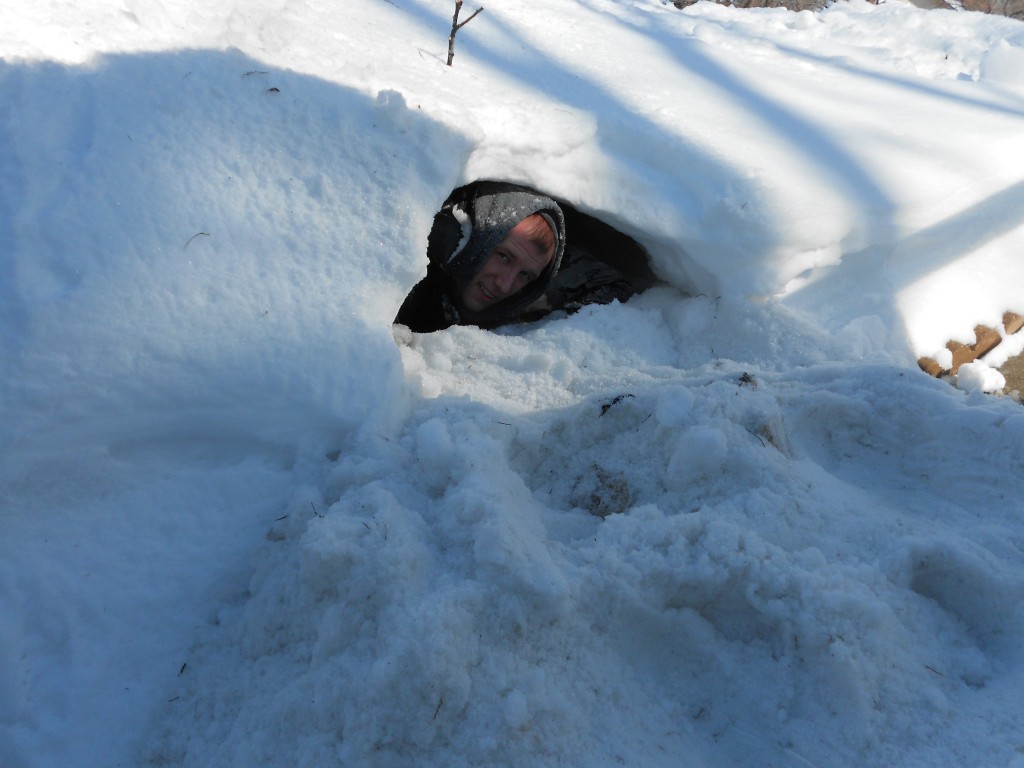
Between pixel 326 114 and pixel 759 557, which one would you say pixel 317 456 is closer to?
pixel 759 557

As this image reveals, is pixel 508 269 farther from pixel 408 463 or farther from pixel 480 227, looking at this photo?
pixel 408 463

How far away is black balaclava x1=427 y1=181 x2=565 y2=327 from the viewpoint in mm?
2732

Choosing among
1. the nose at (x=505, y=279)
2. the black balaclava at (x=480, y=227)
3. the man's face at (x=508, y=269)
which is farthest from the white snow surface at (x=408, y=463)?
the nose at (x=505, y=279)

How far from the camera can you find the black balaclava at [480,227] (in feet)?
8.96

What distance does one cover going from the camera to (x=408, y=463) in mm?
1418

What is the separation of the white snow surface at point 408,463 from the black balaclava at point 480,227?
1.20 feet

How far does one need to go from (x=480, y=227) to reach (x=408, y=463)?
5.32ft

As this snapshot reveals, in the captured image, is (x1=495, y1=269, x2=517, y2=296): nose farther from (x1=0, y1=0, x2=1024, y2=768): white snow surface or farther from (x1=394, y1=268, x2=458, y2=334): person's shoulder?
(x1=0, y1=0, x2=1024, y2=768): white snow surface

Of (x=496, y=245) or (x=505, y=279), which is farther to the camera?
(x=505, y=279)

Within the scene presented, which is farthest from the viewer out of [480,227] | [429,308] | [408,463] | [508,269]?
[429,308]

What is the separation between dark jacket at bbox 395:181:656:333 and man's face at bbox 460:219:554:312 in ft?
0.12

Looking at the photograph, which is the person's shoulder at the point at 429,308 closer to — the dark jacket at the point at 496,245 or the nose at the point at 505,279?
the dark jacket at the point at 496,245

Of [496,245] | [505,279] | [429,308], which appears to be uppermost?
[496,245]

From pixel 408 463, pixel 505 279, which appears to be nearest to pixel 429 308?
pixel 505 279
